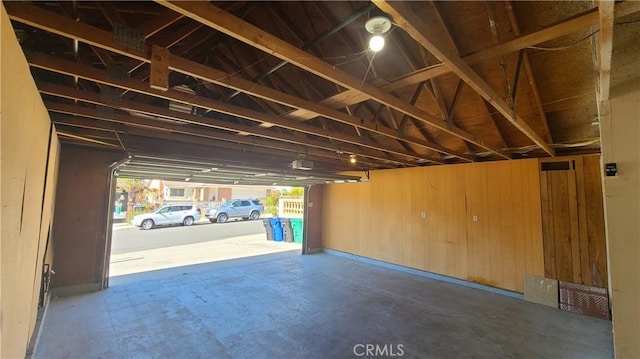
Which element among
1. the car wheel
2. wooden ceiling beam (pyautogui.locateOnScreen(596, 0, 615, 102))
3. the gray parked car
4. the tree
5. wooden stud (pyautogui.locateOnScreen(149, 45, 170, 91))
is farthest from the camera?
the tree

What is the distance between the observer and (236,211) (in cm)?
1608

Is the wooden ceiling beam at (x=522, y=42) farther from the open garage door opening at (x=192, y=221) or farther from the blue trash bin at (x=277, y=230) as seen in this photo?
the blue trash bin at (x=277, y=230)

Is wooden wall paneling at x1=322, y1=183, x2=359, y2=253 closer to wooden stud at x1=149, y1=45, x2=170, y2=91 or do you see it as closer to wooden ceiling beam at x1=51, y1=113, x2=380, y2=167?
wooden ceiling beam at x1=51, y1=113, x2=380, y2=167

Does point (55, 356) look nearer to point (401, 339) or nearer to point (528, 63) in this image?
point (401, 339)

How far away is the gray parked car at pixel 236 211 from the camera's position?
1545cm

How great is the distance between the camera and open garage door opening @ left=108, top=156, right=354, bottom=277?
228 inches

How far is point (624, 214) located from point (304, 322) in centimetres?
341

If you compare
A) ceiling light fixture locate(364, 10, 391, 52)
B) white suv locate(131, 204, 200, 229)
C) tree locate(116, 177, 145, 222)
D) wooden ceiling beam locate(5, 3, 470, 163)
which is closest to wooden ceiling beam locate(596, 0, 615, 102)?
ceiling light fixture locate(364, 10, 391, 52)

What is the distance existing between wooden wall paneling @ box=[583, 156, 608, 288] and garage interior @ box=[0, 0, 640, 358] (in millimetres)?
22

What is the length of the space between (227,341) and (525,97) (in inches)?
177

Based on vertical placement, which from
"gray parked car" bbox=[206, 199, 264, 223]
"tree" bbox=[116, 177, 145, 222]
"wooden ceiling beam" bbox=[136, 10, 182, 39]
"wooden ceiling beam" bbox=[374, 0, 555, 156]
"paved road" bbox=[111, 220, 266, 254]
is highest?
"wooden ceiling beam" bbox=[136, 10, 182, 39]

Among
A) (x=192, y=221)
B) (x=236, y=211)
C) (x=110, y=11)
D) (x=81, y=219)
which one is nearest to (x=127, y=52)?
(x=110, y=11)

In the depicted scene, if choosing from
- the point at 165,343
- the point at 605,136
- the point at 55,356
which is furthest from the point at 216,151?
the point at 605,136

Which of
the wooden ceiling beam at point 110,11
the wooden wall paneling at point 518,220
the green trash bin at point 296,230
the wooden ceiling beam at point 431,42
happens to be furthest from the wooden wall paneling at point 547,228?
the green trash bin at point 296,230
